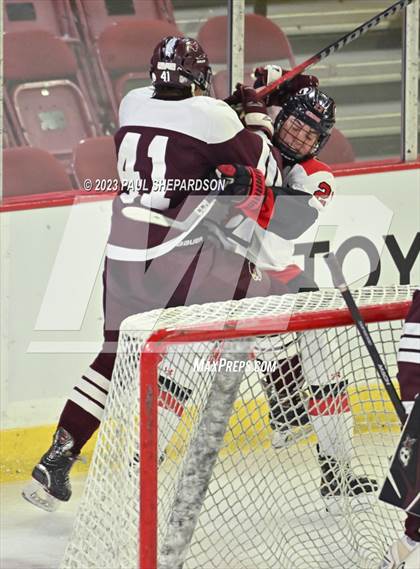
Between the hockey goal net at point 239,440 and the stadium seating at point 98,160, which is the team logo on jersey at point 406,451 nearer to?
the hockey goal net at point 239,440

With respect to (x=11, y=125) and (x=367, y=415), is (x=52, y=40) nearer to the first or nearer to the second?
(x=11, y=125)

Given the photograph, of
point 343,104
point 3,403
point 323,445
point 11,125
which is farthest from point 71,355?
point 343,104

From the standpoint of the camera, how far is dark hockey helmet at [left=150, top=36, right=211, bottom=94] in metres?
3.32

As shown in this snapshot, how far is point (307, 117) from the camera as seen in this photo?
3.51 metres

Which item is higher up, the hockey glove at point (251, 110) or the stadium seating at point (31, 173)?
the hockey glove at point (251, 110)

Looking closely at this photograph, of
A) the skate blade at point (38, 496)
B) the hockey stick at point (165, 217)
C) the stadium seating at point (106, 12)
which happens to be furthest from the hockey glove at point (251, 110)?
the stadium seating at point (106, 12)

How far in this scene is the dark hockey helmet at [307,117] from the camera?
351 cm

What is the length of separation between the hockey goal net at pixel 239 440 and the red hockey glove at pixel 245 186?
0.33 meters

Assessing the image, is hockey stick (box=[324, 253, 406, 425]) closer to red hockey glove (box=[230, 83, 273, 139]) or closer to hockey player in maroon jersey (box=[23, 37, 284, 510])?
hockey player in maroon jersey (box=[23, 37, 284, 510])

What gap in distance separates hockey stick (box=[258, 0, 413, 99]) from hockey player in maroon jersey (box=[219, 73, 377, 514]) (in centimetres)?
4

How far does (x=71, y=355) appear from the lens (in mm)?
4188

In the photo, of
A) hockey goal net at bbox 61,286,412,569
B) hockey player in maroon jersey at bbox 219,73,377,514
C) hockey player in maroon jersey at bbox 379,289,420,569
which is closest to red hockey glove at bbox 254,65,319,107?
hockey player in maroon jersey at bbox 219,73,377,514

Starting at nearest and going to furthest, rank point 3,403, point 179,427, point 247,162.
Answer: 1. point 179,427
2. point 247,162
3. point 3,403

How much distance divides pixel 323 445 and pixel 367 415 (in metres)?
0.17
